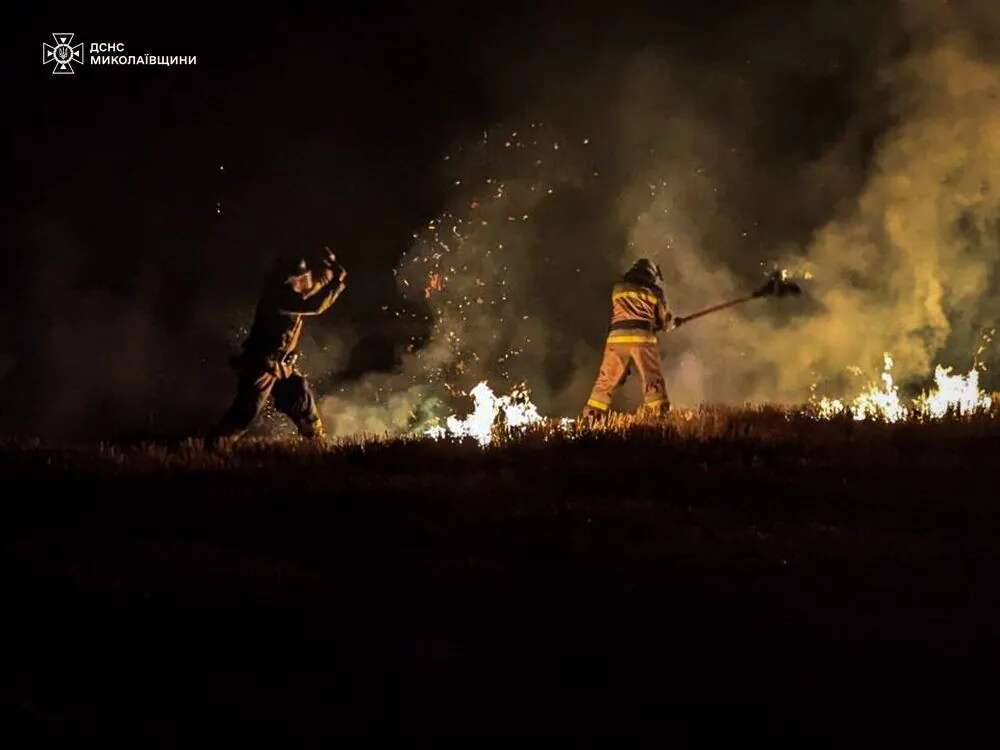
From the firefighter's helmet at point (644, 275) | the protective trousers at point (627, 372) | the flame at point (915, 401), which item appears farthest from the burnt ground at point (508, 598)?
the firefighter's helmet at point (644, 275)

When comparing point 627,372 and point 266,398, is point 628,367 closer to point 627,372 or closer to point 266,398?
point 627,372

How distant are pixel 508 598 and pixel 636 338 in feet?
20.9

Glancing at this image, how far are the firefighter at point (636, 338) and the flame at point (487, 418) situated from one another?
2.54 ft

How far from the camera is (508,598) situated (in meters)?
4.07

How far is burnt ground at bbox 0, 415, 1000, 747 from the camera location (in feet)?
10.5

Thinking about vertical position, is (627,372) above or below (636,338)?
below

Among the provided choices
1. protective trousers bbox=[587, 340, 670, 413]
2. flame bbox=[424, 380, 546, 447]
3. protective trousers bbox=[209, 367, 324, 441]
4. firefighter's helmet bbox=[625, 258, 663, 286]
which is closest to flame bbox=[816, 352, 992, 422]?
protective trousers bbox=[587, 340, 670, 413]

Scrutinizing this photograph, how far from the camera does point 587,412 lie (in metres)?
10.0

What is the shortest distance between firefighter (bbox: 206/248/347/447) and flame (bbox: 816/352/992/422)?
4332 mm

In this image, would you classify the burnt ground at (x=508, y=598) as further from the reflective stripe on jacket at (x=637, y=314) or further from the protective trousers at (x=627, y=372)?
the reflective stripe on jacket at (x=637, y=314)

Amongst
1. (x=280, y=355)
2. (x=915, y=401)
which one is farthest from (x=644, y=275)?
(x=280, y=355)

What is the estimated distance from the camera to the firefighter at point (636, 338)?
33.4ft

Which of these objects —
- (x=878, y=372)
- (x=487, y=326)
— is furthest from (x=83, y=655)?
(x=487, y=326)

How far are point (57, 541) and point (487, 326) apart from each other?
12.8 metres
